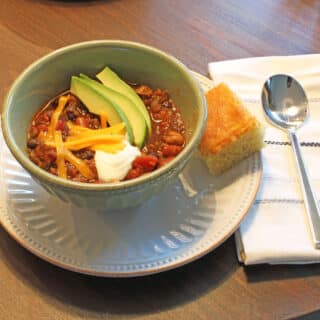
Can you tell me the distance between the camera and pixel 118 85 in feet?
2.99

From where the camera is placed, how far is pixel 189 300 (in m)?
0.80

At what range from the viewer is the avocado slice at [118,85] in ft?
2.92

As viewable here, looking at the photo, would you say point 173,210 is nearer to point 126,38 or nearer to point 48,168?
point 48,168

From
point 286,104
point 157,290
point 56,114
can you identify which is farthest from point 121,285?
point 286,104

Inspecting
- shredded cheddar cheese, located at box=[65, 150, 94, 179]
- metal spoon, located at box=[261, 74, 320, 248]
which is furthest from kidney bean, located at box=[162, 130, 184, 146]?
metal spoon, located at box=[261, 74, 320, 248]

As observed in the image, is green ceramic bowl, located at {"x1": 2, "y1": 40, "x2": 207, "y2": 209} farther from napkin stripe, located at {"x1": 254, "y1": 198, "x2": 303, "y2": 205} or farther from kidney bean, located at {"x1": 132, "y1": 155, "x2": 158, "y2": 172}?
napkin stripe, located at {"x1": 254, "y1": 198, "x2": 303, "y2": 205}

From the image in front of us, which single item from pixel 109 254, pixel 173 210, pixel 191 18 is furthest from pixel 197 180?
pixel 191 18

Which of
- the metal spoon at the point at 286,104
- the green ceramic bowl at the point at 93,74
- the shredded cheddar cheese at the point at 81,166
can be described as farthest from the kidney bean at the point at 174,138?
the metal spoon at the point at 286,104

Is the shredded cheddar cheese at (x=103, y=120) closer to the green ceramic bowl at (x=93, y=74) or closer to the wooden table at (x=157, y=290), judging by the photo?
the green ceramic bowl at (x=93, y=74)

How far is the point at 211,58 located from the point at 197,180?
330mm

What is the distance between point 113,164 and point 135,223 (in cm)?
12

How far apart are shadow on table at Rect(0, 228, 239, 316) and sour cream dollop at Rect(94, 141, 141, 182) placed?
0.51 ft

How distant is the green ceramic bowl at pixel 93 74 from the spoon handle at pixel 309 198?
8.7 inches

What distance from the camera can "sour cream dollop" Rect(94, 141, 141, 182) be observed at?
2.56 ft
